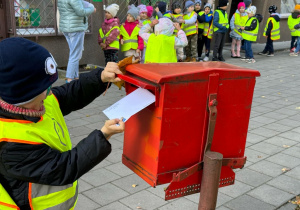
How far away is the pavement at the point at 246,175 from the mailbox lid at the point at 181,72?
1788 millimetres

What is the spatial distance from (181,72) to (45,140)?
0.74 meters

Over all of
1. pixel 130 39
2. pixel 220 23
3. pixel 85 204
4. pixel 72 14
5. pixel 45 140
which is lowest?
pixel 85 204

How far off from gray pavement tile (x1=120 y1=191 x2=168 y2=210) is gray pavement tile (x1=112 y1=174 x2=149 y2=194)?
102 mm

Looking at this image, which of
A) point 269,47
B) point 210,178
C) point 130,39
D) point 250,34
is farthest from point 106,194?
point 269,47

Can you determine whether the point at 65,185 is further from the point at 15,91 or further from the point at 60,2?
the point at 60,2

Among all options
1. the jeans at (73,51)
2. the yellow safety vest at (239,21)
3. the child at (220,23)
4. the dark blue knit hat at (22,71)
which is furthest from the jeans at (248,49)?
the dark blue knit hat at (22,71)

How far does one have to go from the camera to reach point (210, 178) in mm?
2045

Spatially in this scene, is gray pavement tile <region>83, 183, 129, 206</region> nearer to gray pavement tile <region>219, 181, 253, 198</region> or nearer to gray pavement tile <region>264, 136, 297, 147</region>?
gray pavement tile <region>219, 181, 253, 198</region>

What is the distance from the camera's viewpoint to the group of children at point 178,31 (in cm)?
657

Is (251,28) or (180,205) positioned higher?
(251,28)

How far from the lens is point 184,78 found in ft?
6.23

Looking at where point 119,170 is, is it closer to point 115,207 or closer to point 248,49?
point 115,207

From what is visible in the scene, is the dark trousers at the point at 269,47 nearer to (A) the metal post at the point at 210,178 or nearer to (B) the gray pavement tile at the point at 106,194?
(B) the gray pavement tile at the point at 106,194

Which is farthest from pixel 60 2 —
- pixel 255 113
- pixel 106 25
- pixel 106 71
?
pixel 106 71
